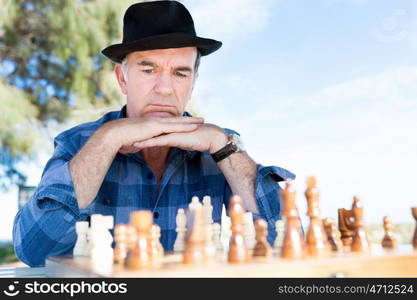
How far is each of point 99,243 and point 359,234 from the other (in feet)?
2.19

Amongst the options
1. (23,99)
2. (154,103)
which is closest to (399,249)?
(154,103)

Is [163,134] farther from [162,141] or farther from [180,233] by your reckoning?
[180,233]

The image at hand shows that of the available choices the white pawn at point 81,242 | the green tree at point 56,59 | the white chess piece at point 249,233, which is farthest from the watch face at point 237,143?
the green tree at point 56,59

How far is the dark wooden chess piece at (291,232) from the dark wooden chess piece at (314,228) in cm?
3

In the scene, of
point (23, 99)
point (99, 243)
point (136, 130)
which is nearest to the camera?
point (99, 243)

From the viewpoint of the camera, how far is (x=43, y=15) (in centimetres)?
688

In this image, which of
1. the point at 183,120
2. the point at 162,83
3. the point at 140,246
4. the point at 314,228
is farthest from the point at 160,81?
the point at 140,246

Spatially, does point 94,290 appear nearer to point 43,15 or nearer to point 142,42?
point 142,42

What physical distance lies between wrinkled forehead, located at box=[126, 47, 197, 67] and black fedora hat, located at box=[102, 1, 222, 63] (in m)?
0.02

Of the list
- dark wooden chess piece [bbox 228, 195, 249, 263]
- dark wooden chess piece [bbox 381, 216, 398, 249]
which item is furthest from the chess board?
dark wooden chess piece [bbox 381, 216, 398, 249]

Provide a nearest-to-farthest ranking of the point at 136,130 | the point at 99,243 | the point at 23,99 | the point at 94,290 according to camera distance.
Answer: the point at 94,290
the point at 99,243
the point at 136,130
the point at 23,99

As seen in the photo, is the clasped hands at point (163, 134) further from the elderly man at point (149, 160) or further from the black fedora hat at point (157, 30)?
the black fedora hat at point (157, 30)

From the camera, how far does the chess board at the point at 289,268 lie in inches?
41.2

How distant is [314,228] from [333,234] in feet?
0.51
